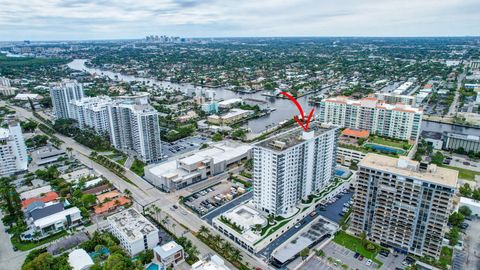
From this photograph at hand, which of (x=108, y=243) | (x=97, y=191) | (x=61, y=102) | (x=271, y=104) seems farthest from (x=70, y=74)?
(x=108, y=243)

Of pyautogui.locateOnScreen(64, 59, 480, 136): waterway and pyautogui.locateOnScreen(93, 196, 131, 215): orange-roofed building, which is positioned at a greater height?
pyautogui.locateOnScreen(64, 59, 480, 136): waterway

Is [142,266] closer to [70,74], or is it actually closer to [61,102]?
[61,102]

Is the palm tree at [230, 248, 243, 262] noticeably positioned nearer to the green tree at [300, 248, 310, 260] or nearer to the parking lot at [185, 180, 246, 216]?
the green tree at [300, 248, 310, 260]

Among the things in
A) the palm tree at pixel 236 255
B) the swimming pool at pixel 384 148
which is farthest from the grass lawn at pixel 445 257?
the swimming pool at pixel 384 148

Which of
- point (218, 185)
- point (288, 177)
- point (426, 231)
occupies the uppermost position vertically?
point (288, 177)

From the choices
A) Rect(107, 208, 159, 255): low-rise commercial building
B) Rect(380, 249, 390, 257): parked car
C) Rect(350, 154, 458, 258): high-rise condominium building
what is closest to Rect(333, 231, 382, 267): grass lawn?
Rect(380, 249, 390, 257): parked car

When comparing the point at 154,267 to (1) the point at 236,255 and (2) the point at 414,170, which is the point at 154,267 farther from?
(2) the point at 414,170

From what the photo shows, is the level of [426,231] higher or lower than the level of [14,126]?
lower
